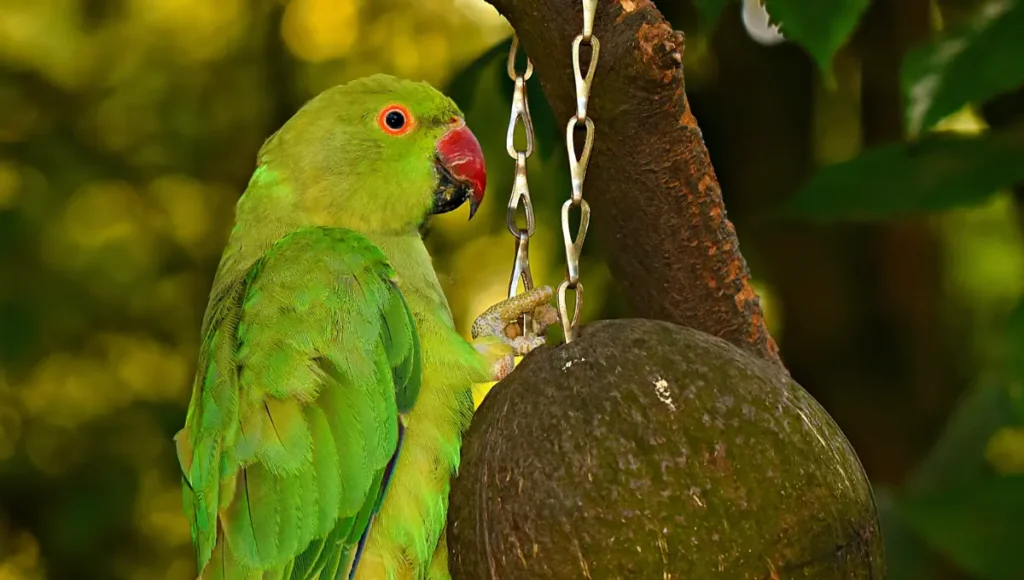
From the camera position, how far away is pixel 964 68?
215 centimetres

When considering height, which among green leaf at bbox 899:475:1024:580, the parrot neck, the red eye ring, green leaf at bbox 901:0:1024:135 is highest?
green leaf at bbox 901:0:1024:135

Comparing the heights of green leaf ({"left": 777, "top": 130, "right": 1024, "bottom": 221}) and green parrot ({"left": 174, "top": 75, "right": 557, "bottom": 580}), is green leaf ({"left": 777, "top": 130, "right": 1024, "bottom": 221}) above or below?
above

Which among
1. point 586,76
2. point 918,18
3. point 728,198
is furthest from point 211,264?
point 586,76

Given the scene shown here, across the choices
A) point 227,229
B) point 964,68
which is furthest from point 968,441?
point 227,229

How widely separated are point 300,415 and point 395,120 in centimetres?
90

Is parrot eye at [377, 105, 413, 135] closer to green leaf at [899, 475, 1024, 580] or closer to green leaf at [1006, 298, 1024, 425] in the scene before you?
green leaf at [1006, 298, 1024, 425]

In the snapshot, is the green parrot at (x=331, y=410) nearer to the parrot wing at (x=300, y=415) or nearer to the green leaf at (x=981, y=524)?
the parrot wing at (x=300, y=415)

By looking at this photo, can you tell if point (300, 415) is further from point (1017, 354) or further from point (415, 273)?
point (1017, 354)

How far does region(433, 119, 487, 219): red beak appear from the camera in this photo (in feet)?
8.45

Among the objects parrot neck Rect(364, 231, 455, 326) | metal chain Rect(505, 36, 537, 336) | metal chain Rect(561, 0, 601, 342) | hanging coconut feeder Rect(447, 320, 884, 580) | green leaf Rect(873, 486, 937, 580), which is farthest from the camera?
green leaf Rect(873, 486, 937, 580)

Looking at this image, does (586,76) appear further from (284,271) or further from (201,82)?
(201,82)

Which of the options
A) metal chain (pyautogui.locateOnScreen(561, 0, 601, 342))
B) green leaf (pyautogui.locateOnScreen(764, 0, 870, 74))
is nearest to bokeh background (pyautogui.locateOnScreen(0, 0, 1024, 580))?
green leaf (pyautogui.locateOnScreen(764, 0, 870, 74))

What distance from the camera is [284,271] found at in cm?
215

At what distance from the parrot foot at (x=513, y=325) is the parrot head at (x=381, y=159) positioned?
48 centimetres
